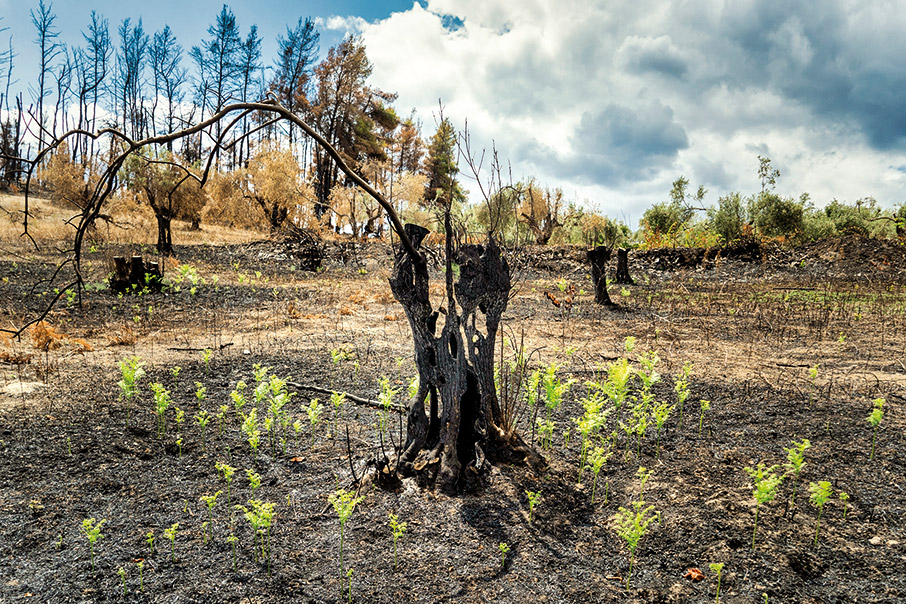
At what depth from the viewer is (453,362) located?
321cm

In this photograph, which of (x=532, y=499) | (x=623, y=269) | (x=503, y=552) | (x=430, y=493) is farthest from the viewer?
(x=623, y=269)

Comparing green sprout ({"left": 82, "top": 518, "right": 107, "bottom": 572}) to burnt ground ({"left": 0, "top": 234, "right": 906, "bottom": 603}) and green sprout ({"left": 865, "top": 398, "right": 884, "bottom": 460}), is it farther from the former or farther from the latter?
green sprout ({"left": 865, "top": 398, "right": 884, "bottom": 460})

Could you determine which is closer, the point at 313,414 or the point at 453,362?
the point at 453,362

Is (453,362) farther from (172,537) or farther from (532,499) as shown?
(172,537)

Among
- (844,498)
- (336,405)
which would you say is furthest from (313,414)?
(844,498)

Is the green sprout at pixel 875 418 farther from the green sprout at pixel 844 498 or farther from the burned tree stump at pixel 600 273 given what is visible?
the burned tree stump at pixel 600 273

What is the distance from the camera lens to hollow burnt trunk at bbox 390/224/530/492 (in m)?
3.16

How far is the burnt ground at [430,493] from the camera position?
251cm

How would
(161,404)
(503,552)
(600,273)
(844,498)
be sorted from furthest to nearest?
(600,273)
(161,404)
(844,498)
(503,552)

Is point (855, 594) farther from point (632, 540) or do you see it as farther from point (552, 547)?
point (552, 547)

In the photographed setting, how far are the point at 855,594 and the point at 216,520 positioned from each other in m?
3.37

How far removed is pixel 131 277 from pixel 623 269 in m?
12.4

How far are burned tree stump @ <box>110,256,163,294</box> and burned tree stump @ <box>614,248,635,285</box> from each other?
1159 cm

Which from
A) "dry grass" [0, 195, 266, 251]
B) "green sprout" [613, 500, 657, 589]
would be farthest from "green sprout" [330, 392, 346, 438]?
"dry grass" [0, 195, 266, 251]
